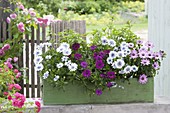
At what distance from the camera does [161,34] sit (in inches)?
175

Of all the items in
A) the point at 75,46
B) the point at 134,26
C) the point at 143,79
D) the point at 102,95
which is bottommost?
the point at 134,26

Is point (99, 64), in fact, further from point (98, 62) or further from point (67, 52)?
point (67, 52)

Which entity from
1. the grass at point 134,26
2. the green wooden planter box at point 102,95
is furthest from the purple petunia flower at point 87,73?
the grass at point 134,26

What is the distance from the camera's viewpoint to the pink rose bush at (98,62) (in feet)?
12.3

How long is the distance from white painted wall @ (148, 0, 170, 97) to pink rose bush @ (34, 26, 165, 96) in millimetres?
470

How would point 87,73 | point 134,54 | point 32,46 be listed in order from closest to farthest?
point 87,73, point 134,54, point 32,46

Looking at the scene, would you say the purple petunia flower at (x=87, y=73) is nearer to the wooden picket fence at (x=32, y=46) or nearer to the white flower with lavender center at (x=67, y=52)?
the white flower with lavender center at (x=67, y=52)

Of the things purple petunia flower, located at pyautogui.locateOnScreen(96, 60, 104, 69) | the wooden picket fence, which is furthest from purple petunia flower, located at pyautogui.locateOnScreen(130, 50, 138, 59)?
the wooden picket fence

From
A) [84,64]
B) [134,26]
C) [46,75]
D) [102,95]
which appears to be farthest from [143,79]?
[134,26]

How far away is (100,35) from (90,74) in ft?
1.28

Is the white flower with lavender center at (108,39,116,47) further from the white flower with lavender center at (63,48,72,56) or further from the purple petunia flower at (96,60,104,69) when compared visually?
the white flower with lavender center at (63,48,72,56)

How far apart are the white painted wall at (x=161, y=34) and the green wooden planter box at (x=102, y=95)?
1.84 feet

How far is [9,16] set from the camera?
5926mm

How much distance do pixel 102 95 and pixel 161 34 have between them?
3.14 ft
